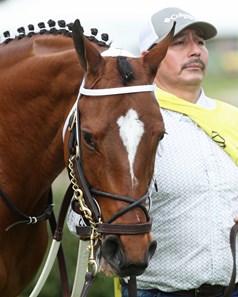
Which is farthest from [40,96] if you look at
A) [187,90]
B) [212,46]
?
[212,46]

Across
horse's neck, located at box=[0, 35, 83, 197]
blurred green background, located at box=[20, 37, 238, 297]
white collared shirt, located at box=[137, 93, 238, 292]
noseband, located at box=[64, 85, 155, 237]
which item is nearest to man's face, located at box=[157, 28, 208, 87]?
white collared shirt, located at box=[137, 93, 238, 292]

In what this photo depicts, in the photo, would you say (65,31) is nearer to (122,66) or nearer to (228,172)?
(122,66)

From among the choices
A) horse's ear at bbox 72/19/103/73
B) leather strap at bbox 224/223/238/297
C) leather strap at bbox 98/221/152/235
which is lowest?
leather strap at bbox 224/223/238/297

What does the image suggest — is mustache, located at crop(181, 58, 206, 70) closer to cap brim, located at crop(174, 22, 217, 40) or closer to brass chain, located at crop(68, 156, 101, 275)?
cap brim, located at crop(174, 22, 217, 40)

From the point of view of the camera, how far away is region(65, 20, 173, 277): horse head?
3.57 metres

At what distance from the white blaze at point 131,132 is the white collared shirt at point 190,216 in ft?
1.96

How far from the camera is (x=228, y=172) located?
4336mm

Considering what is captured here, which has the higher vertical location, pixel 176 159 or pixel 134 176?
pixel 134 176

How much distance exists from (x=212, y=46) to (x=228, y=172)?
23.5 m

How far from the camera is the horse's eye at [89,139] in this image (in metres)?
3.68

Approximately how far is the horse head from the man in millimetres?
481

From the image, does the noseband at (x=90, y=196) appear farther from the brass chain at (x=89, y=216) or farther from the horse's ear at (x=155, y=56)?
the horse's ear at (x=155, y=56)

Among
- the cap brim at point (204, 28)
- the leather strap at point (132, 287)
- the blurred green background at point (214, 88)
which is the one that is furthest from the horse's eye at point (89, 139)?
the blurred green background at point (214, 88)

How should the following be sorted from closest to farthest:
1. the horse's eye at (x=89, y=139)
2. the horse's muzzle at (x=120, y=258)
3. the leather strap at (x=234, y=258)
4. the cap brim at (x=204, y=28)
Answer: the horse's muzzle at (x=120, y=258) → the horse's eye at (x=89, y=139) → the leather strap at (x=234, y=258) → the cap brim at (x=204, y=28)
